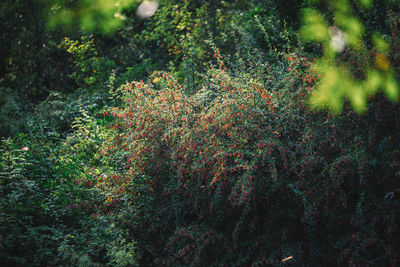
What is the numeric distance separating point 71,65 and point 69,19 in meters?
1.25

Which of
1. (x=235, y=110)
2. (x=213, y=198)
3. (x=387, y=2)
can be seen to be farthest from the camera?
(x=387, y=2)

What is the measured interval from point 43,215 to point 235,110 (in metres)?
2.61

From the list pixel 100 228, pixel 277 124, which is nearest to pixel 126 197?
pixel 100 228

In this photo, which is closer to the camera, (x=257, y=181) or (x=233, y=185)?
(x=257, y=181)

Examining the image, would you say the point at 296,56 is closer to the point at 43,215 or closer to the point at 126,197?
the point at 126,197

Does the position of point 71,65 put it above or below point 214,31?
above

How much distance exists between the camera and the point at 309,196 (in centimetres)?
315

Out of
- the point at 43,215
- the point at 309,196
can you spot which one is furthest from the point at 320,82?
the point at 43,215

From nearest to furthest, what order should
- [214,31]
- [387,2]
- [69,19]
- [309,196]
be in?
[309,196]
[387,2]
[214,31]
[69,19]

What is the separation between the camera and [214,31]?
326 inches

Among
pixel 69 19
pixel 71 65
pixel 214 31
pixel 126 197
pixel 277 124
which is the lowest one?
pixel 126 197

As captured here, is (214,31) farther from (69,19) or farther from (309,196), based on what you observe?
(309,196)

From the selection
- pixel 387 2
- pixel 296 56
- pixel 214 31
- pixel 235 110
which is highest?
pixel 214 31

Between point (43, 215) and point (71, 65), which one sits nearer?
point (43, 215)
